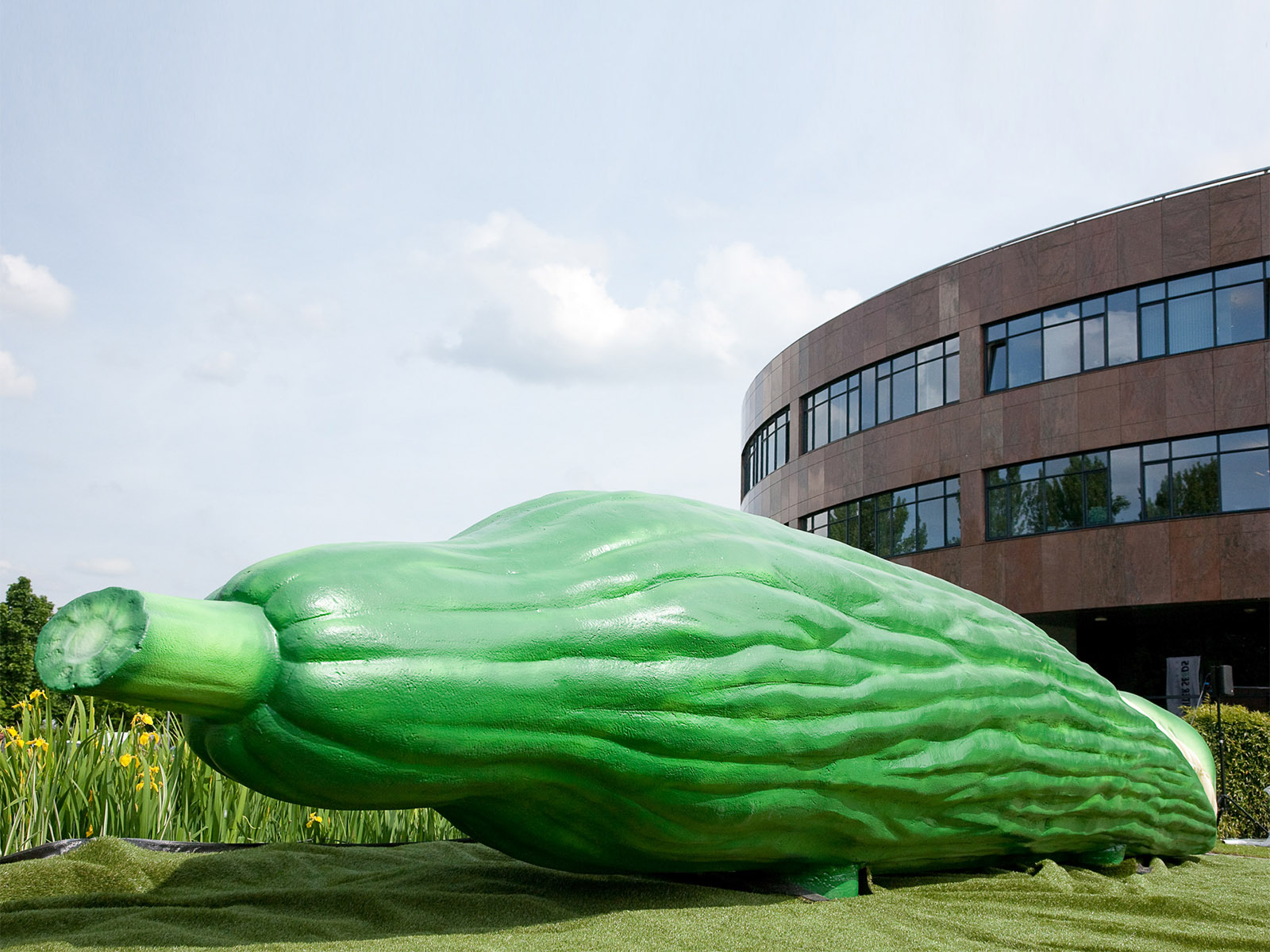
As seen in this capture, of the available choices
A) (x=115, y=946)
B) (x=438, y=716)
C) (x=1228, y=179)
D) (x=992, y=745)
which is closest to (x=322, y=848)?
(x=115, y=946)

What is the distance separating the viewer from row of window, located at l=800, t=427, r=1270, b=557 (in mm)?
16609

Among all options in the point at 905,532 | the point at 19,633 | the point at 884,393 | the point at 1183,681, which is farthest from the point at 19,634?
the point at 1183,681

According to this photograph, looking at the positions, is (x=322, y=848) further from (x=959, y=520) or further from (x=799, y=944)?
(x=959, y=520)

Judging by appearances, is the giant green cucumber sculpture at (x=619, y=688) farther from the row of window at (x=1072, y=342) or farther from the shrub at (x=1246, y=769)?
the row of window at (x=1072, y=342)

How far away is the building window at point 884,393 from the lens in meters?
20.8

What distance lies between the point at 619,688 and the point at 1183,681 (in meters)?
17.2

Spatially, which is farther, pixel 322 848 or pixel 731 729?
pixel 322 848

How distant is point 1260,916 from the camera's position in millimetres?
3918

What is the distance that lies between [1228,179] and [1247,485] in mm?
5094

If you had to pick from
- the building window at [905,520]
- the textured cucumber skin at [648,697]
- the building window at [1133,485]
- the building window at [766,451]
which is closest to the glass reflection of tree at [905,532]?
the building window at [905,520]

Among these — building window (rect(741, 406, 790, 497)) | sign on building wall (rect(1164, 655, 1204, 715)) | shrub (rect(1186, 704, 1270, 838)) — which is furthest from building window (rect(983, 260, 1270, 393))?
shrub (rect(1186, 704, 1270, 838))

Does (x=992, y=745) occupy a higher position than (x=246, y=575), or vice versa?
(x=246, y=575)

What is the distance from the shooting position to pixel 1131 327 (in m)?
17.8

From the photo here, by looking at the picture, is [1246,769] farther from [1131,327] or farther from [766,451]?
[766,451]
